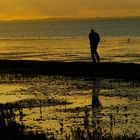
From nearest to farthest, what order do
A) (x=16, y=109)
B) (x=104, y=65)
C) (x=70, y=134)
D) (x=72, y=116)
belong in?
(x=70, y=134) < (x=72, y=116) < (x=16, y=109) < (x=104, y=65)

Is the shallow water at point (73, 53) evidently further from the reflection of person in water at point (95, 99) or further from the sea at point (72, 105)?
the reflection of person in water at point (95, 99)

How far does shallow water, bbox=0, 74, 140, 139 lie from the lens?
16.2 metres

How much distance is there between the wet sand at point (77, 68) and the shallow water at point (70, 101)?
48 cm

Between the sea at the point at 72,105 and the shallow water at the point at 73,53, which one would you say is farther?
the shallow water at the point at 73,53

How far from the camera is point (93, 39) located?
102 ft

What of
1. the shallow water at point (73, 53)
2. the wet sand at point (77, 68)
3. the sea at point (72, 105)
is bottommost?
the sea at point (72, 105)

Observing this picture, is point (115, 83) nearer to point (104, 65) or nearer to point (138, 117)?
point (104, 65)

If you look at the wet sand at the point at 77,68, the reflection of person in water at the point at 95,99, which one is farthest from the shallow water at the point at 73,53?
the reflection of person in water at the point at 95,99

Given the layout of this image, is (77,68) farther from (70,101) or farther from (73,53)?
(73,53)

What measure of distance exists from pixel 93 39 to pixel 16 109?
42.6ft

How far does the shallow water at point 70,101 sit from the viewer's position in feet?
53.1

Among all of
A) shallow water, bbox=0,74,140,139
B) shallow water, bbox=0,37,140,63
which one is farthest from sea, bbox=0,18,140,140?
shallow water, bbox=0,37,140,63

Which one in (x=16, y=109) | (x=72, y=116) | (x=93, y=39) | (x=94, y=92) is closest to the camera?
(x=72, y=116)

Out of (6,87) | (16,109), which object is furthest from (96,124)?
(6,87)
